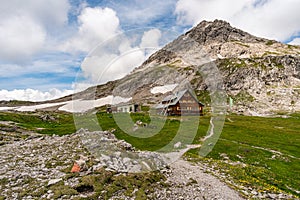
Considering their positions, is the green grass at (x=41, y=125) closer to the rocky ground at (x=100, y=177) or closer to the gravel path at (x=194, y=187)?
the rocky ground at (x=100, y=177)

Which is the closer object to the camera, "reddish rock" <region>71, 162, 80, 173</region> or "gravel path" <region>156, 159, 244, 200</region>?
"gravel path" <region>156, 159, 244, 200</region>

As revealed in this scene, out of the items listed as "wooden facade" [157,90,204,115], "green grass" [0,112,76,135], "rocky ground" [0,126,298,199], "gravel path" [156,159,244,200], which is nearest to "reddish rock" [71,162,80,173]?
"rocky ground" [0,126,298,199]

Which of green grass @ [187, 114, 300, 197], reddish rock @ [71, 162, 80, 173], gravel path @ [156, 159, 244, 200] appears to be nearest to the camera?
gravel path @ [156, 159, 244, 200]

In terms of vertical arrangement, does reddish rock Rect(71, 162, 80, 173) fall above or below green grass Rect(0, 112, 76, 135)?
below

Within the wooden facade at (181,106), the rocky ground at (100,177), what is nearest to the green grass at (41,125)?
the rocky ground at (100,177)

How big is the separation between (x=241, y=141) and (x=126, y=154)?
133 feet

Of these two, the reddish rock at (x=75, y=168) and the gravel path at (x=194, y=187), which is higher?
the reddish rock at (x=75, y=168)

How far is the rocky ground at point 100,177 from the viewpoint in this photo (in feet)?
66.3

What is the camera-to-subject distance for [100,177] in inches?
890

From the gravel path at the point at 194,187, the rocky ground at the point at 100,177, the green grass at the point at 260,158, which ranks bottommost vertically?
the green grass at the point at 260,158

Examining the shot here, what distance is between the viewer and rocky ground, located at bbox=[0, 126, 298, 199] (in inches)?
795

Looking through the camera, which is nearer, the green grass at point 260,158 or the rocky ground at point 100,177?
the rocky ground at point 100,177

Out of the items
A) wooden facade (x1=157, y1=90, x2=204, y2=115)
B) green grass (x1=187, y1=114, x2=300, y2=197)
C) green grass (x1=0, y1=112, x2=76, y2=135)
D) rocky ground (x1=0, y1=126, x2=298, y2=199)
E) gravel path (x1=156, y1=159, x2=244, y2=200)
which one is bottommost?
green grass (x1=187, y1=114, x2=300, y2=197)

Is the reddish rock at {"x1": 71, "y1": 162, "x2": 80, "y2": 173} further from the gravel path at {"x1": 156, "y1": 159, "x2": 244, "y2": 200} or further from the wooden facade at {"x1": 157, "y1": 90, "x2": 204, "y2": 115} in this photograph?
the wooden facade at {"x1": 157, "y1": 90, "x2": 204, "y2": 115}
